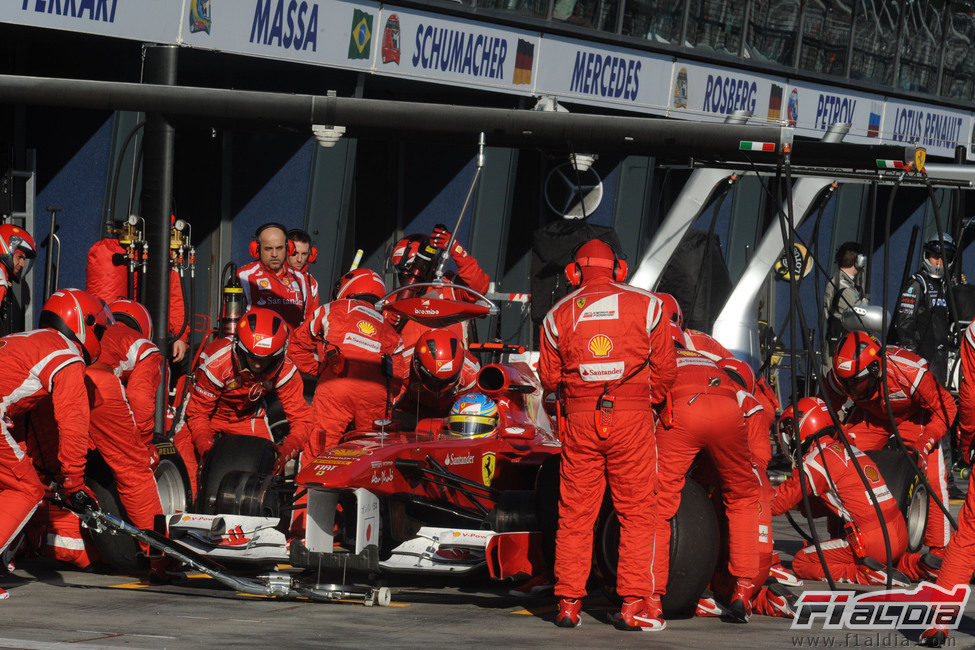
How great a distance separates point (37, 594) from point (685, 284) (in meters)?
8.82

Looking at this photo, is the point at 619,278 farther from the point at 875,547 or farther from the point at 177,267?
the point at 177,267

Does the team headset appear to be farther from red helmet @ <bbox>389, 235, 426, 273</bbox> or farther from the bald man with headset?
the bald man with headset

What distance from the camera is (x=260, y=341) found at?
910 cm

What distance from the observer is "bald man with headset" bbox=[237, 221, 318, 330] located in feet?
39.5

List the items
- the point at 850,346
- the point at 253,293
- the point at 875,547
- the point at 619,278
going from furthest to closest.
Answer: the point at 253,293 → the point at 850,346 → the point at 875,547 → the point at 619,278

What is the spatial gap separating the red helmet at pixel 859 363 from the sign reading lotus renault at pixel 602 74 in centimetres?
700

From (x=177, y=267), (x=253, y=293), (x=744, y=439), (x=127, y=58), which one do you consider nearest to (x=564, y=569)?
(x=744, y=439)

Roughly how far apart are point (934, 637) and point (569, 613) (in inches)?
68.1

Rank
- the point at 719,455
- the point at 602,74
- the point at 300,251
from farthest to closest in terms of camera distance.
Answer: the point at 602,74, the point at 300,251, the point at 719,455

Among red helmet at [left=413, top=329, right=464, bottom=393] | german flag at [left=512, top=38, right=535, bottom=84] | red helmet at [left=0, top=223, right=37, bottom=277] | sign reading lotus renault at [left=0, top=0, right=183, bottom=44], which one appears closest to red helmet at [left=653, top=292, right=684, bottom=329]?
red helmet at [left=413, top=329, right=464, bottom=393]

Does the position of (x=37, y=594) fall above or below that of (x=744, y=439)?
below

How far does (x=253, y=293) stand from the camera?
1201 centimetres

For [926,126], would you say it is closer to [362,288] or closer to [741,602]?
[362,288]

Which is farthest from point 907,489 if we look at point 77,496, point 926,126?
point 926,126
